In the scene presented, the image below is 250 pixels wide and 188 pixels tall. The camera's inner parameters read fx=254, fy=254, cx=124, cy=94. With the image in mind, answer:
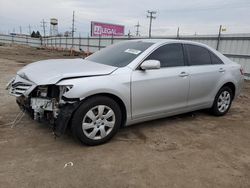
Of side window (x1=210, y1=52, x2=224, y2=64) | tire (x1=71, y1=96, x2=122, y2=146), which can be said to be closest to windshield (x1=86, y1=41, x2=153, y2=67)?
tire (x1=71, y1=96, x2=122, y2=146)

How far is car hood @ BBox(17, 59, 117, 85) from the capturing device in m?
3.38

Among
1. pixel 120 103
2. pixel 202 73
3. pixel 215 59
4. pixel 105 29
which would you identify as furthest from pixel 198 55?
pixel 105 29

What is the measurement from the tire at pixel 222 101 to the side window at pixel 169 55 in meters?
1.32

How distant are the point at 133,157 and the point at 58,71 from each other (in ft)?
5.14

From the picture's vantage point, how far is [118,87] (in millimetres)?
3666

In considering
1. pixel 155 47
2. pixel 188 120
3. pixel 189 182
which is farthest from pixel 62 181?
pixel 188 120

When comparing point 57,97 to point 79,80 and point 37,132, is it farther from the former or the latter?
point 37,132

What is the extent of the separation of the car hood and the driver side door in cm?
53

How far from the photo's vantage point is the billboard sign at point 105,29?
139 feet

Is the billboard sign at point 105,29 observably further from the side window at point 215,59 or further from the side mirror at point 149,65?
the side mirror at point 149,65

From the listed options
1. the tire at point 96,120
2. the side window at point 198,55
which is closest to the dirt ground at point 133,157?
the tire at point 96,120

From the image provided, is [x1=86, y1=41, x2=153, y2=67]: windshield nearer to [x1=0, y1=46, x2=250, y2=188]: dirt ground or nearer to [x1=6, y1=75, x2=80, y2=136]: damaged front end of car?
[x1=6, y1=75, x2=80, y2=136]: damaged front end of car

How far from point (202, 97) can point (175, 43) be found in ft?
3.95

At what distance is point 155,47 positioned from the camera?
4.29m
